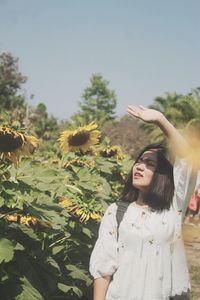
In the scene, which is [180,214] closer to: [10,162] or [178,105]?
[10,162]

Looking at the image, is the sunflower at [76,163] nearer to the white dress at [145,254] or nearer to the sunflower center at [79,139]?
the sunflower center at [79,139]

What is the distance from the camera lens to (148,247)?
8.18 feet

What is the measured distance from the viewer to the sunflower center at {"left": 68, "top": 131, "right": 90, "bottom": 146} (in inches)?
201

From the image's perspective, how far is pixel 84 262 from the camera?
165 inches

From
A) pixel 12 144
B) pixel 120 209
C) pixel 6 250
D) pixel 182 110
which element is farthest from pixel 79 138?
pixel 182 110

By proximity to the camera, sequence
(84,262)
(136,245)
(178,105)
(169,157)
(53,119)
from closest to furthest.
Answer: (136,245), (169,157), (84,262), (178,105), (53,119)


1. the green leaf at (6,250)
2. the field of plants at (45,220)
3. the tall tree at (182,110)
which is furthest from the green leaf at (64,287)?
the tall tree at (182,110)

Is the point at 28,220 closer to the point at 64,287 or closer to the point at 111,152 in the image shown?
the point at 64,287

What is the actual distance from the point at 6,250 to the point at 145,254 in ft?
2.63

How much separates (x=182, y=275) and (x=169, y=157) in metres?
0.55

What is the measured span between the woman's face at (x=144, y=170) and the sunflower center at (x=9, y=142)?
0.82 m

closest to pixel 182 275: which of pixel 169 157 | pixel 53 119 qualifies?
pixel 169 157

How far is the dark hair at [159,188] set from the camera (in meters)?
2.66

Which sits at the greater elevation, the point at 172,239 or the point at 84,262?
the point at 172,239
